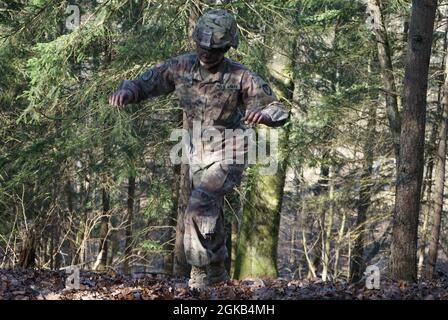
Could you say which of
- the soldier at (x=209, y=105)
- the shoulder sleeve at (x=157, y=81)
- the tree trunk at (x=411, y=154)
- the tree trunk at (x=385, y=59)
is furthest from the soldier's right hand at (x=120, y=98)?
the tree trunk at (x=385, y=59)

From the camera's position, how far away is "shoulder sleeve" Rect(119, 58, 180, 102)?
7.48 m

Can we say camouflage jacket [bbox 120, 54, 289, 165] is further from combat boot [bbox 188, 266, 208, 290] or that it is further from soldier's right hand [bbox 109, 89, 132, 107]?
combat boot [bbox 188, 266, 208, 290]

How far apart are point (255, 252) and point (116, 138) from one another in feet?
12.9

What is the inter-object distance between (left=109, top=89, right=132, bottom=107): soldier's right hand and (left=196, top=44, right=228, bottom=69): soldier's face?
0.83 metres

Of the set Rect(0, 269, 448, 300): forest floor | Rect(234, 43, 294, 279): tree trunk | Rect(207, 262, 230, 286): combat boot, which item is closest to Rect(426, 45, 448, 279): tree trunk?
Rect(234, 43, 294, 279): tree trunk

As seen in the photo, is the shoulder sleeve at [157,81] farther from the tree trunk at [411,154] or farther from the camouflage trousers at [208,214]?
the tree trunk at [411,154]

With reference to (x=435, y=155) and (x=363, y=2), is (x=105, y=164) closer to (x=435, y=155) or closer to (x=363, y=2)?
(x=363, y=2)

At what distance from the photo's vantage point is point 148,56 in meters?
12.1

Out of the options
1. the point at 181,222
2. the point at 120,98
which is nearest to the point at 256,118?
the point at 120,98

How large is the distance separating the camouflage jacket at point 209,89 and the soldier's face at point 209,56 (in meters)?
0.08

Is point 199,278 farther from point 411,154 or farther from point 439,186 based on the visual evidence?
point 439,186

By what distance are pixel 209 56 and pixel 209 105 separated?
0.50 m

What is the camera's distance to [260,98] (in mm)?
7332
